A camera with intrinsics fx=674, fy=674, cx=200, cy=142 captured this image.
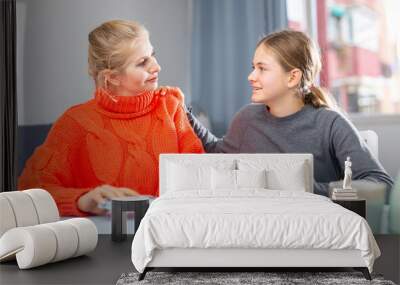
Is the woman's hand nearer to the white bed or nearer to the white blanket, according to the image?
the white bed

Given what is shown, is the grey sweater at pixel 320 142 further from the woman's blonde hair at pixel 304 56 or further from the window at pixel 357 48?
the window at pixel 357 48

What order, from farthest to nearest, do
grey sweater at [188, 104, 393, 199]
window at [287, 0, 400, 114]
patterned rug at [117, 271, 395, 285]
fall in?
window at [287, 0, 400, 114], grey sweater at [188, 104, 393, 199], patterned rug at [117, 271, 395, 285]

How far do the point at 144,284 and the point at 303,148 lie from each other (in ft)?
8.19

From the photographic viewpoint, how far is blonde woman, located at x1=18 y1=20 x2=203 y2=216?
638cm

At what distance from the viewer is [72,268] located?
4793 millimetres

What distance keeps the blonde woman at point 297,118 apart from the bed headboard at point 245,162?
165 millimetres

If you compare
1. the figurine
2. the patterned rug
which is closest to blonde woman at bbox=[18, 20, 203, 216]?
the figurine

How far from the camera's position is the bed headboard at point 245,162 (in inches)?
235

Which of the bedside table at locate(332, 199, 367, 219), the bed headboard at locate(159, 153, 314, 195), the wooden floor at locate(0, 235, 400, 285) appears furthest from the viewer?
the bed headboard at locate(159, 153, 314, 195)

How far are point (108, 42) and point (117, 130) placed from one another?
34.0 inches

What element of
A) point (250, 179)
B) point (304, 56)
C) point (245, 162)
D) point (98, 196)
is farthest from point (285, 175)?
point (98, 196)

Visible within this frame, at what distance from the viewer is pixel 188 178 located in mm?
5801

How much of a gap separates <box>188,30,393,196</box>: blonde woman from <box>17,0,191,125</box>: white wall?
0.70 metres

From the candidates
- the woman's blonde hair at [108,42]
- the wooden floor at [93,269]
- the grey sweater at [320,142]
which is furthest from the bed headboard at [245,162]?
the woman's blonde hair at [108,42]
